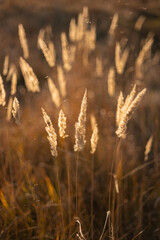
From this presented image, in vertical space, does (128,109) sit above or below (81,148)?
above

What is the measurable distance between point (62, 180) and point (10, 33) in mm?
5495

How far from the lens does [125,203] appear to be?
6.53 ft

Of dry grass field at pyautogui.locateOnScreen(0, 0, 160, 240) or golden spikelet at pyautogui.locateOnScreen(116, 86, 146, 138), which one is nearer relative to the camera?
golden spikelet at pyautogui.locateOnScreen(116, 86, 146, 138)

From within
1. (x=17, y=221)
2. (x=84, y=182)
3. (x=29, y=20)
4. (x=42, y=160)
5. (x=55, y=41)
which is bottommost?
(x=17, y=221)

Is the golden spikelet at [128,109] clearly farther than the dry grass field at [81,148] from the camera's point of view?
No

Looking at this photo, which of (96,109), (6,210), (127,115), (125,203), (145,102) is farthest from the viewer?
(145,102)

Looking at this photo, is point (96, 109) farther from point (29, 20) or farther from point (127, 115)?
point (29, 20)

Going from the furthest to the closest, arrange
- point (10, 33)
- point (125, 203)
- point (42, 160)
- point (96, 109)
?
point (10, 33) → point (96, 109) → point (42, 160) → point (125, 203)

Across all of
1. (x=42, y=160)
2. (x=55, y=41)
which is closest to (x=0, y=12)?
(x=55, y=41)

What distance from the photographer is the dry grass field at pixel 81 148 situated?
56.1 inches

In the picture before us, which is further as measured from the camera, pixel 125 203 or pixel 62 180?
pixel 62 180

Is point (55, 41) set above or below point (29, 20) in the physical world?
below

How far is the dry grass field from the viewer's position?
56.1 inches

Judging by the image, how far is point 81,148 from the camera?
111cm
